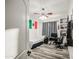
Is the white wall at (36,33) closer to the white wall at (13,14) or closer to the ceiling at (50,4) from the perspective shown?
the ceiling at (50,4)

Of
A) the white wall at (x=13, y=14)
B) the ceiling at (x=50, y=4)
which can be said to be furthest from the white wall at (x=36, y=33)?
the white wall at (x=13, y=14)

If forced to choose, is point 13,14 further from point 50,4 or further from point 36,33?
point 36,33

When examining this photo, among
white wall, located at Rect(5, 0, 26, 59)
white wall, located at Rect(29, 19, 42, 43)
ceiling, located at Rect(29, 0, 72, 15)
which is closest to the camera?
white wall, located at Rect(5, 0, 26, 59)

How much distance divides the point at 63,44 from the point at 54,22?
297 centimetres

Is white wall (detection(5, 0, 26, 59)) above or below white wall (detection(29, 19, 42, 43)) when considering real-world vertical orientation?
above

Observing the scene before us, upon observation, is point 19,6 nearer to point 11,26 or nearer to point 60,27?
point 11,26

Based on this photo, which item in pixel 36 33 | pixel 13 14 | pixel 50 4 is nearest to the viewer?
pixel 13 14

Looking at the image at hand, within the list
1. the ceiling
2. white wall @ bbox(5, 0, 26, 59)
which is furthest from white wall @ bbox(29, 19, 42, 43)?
white wall @ bbox(5, 0, 26, 59)

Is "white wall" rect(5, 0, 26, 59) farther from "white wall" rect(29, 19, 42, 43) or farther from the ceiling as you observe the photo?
→ "white wall" rect(29, 19, 42, 43)

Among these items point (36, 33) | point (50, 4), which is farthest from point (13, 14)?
point (36, 33)
